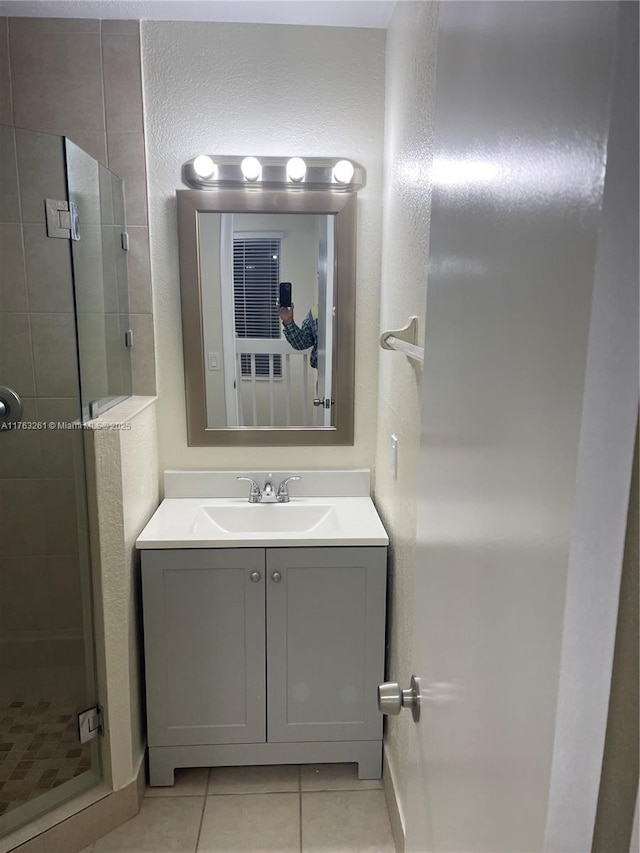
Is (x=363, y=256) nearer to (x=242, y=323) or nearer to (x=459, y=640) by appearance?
(x=242, y=323)

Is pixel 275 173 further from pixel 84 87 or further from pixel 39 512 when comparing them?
pixel 39 512

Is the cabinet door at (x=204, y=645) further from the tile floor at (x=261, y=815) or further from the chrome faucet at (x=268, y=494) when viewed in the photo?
the chrome faucet at (x=268, y=494)

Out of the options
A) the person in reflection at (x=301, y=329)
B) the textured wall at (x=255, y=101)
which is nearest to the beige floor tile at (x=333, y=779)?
the person in reflection at (x=301, y=329)

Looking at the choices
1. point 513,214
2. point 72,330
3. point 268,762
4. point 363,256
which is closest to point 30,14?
point 72,330

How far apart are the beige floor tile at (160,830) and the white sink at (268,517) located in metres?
0.89

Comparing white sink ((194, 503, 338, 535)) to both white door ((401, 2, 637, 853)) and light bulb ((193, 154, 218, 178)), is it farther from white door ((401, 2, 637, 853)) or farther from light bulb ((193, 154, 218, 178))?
white door ((401, 2, 637, 853))

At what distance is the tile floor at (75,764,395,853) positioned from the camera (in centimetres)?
184

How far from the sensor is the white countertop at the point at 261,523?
1.93 m

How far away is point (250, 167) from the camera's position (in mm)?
2104

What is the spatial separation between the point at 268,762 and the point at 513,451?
1.91 meters

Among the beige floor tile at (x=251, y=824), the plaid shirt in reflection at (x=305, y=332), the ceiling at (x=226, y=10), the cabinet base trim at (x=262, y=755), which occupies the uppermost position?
the ceiling at (x=226, y=10)

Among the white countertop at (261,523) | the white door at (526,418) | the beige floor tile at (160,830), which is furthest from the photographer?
the white countertop at (261,523)

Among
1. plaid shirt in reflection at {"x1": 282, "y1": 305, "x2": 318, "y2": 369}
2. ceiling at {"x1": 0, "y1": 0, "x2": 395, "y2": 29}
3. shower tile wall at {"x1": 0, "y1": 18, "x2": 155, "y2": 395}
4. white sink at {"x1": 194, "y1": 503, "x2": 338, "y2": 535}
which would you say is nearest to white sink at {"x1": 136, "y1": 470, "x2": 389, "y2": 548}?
white sink at {"x1": 194, "y1": 503, "x2": 338, "y2": 535}

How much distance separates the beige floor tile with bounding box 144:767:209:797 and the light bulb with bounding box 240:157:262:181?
79.7 inches
